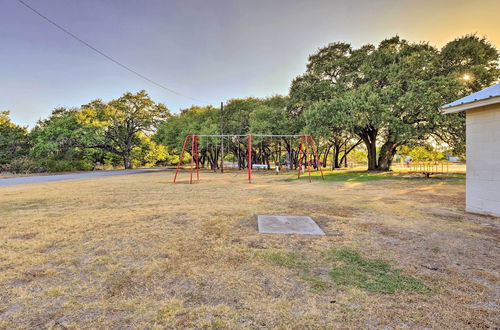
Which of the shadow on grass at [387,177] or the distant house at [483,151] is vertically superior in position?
the distant house at [483,151]

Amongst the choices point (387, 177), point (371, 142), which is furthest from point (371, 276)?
point (371, 142)

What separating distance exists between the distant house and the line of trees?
24.5 ft

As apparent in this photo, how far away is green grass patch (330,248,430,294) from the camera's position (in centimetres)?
214

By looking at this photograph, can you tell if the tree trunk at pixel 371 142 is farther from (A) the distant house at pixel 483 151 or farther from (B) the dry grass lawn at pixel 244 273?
(B) the dry grass lawn at pixel 244 273

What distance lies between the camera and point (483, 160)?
496 cm

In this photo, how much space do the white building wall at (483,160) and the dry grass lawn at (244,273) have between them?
2.63 ft

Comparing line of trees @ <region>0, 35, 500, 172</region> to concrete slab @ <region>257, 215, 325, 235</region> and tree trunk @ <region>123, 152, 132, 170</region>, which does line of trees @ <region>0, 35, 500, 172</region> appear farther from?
concrete slab @ <region>257, 215, 325, 235</region>

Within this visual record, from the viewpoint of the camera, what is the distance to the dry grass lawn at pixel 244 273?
174 centimetres

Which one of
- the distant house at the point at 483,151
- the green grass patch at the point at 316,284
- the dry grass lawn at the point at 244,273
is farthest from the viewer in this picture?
the distant house at the point at 483,151

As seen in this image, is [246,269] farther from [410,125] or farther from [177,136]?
[177,136]

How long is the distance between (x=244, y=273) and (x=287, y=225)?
1915mm

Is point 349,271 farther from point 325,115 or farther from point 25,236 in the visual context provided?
point 325,115

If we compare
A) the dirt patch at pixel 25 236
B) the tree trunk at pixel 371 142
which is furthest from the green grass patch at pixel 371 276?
the tree trunk at pixel 371 142

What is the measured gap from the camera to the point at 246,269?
2.51 metres
